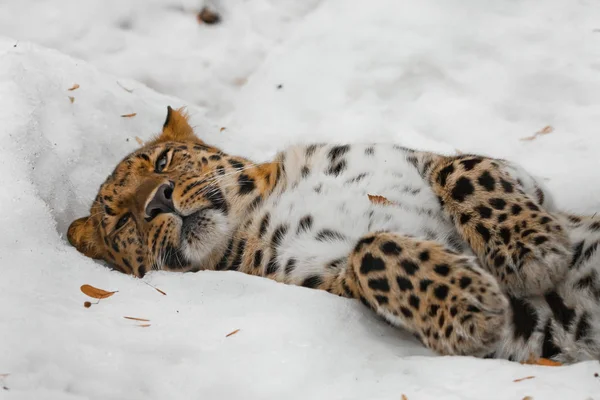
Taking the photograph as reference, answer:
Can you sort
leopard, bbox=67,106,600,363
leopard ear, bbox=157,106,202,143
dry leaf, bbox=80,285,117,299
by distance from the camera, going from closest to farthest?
leopard, bbox=67,106,600,363 → dry leaf, bbox=80,285,117,299 → leopard ear, bbox=157,106,202,143

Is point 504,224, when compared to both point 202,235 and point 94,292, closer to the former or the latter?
point 202,235

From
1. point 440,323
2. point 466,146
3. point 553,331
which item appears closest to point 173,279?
point 440,323

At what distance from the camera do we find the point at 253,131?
651 centimetres

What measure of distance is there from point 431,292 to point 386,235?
1.31 ft

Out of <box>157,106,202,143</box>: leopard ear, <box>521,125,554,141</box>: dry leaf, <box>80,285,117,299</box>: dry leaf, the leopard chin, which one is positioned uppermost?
<box>521,125,554,141</box>: dry leaf

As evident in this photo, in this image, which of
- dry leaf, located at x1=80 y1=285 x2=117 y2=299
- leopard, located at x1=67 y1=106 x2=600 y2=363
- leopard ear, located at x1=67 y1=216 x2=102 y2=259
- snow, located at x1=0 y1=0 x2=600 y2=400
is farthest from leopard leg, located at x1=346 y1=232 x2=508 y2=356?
leopard ear, located at x1=67 y1=216 x2=102 y2=259

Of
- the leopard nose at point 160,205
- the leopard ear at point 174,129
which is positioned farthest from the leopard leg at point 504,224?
the leopard ear at point 174,129

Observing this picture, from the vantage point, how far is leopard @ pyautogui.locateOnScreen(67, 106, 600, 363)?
332cm

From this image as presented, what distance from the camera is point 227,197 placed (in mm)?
4391

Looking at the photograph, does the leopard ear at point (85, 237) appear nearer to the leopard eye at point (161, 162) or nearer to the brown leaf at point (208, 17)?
the leopard eye at point (161, 162)

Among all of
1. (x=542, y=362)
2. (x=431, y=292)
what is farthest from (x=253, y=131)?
(x=542, y=362)

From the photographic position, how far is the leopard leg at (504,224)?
345 cm

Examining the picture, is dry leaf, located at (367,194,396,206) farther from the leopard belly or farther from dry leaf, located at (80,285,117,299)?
dry leaf, located at (80,285,117,299)

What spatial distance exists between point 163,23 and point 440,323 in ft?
17.4
